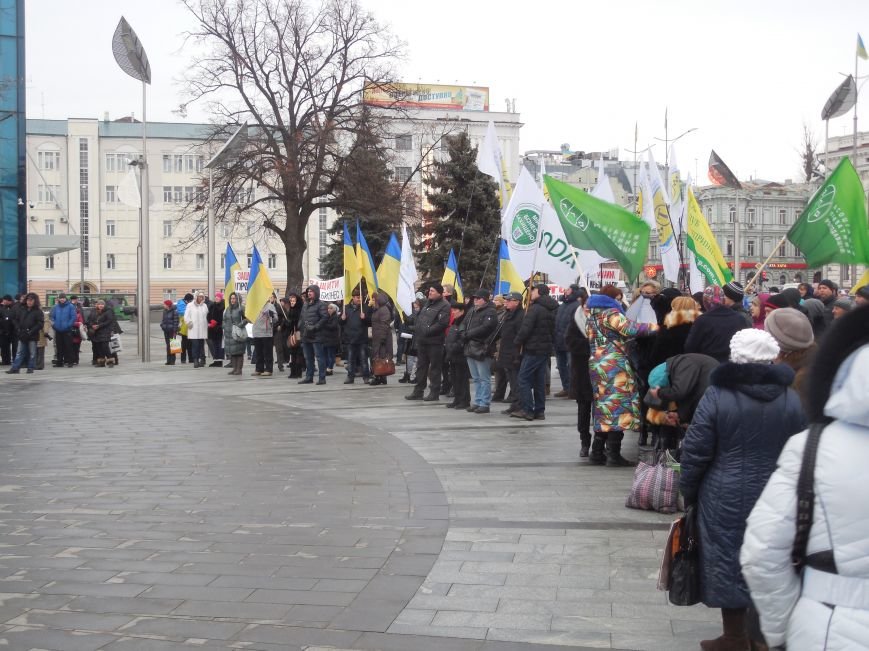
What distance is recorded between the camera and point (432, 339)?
1631 centimetres

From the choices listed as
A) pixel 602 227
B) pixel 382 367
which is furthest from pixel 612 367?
pixel 382 367

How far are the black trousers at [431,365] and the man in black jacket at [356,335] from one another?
284 centimetres

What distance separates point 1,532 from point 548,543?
12.9ft

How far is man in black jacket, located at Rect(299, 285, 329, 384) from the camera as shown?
19188 mm

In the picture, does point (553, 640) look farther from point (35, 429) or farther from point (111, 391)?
point (111, 391)

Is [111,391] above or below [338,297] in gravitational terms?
below

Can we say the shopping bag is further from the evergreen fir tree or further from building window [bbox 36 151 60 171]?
building window [bbox 36 151 60 171]

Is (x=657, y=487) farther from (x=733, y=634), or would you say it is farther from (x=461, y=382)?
(x=461, y=382)

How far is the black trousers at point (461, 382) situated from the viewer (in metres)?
15.4

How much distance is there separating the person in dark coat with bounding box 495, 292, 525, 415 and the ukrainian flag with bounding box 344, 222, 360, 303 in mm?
5583

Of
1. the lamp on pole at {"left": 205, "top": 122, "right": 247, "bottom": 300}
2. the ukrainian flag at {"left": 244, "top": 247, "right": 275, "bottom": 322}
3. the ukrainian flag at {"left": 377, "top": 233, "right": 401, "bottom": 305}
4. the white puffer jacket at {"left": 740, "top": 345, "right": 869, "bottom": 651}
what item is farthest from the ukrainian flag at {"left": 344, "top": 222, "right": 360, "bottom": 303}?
the white puffer jacket at {"left": 740, "top": 345, "right": 869, "bottom": 651}

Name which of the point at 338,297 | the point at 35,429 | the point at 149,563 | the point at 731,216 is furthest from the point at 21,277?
the point at 731,216

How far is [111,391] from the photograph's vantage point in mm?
18734

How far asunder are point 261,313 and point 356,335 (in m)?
2.63
